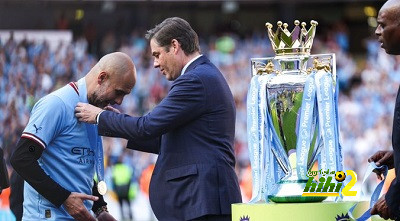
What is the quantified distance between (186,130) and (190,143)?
0.08 metres

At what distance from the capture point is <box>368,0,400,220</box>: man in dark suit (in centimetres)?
417

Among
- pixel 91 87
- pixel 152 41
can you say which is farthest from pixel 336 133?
pixel 91 87

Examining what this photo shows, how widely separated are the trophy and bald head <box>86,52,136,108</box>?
882 mm

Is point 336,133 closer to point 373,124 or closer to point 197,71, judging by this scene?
point 197,71

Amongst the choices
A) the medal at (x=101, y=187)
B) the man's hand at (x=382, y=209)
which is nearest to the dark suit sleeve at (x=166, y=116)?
the medal at (x=101, y=187)

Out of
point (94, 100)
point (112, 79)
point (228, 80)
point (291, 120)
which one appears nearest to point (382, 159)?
point (291, 120)

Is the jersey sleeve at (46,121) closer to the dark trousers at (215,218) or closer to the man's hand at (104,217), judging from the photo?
the man's hand at (104,217)

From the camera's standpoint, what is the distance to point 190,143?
16.7ft

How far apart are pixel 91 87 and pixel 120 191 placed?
13292mm

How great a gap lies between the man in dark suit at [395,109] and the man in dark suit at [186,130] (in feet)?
3.34

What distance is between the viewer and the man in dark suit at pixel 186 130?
5.02m

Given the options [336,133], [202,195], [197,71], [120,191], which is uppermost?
[197,71]

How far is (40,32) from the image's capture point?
23.3 m

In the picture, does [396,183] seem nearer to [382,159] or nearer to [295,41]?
[382,159]
